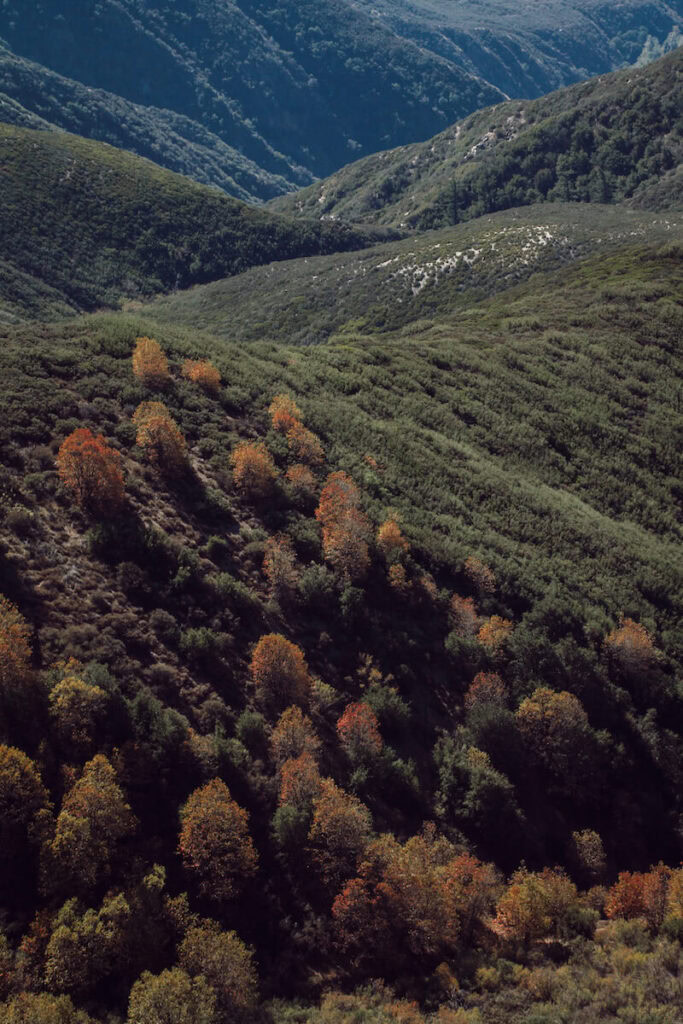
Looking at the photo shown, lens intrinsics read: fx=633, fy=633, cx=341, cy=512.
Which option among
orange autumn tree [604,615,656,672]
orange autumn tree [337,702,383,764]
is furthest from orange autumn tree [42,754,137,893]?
orange autumn tree [604,615,656,672]

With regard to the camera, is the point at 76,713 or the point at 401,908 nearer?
the point at 401,908

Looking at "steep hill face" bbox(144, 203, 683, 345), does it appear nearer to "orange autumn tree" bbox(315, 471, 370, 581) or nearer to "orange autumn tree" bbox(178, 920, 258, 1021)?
"orange autumn tree" bbox(315, 471, 370, 581)

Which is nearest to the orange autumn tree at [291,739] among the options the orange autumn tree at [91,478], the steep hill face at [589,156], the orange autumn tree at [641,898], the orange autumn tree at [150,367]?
the orange autumn tree at [641,898]

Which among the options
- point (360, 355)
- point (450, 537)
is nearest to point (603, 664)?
point (450, 537)

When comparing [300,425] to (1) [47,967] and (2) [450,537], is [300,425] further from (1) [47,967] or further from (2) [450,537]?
(1) [47,967]

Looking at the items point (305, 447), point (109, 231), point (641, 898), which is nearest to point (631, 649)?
point (641, 898)

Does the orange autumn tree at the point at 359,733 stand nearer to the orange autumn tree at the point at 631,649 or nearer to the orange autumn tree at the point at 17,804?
the orange autumn tree at the point at 17,804

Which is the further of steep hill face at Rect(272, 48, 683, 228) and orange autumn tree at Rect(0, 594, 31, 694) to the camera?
steep hill face at Rect(272, 48, 683, 228)

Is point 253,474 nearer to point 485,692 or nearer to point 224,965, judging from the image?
point 485,692
